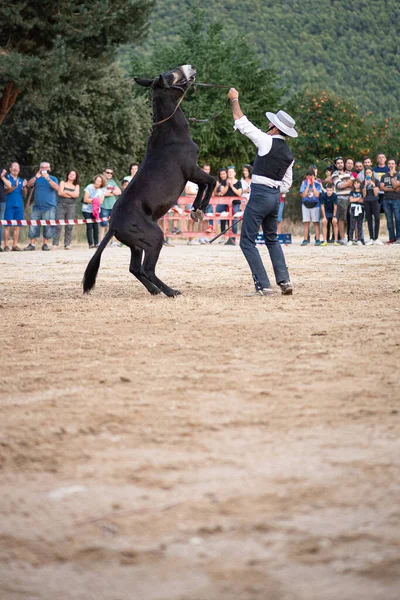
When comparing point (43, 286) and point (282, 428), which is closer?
point (282, 428)

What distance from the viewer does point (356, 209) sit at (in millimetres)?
22859

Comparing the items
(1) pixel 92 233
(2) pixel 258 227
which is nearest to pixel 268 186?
(2) pixel 258 227

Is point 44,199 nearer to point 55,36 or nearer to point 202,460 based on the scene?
point 55,36

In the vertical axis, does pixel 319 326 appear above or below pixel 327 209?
below

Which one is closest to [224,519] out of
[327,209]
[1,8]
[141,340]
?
[141,340]

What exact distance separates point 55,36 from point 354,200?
10575 millimetres

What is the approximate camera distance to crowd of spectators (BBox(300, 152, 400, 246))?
22.5 metres

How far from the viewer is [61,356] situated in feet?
23.1

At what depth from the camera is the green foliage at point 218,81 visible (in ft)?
143

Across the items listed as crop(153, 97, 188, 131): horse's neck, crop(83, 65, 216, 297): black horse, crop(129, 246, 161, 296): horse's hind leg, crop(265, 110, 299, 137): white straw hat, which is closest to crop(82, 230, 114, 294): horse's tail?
crop(83, 65, 216, 297): black horse

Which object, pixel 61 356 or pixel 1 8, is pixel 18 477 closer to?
pixel 61 356

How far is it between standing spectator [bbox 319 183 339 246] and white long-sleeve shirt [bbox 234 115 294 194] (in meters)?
11.9

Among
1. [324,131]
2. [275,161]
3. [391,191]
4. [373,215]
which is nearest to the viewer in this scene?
[275,161]

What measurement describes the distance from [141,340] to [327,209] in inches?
636
